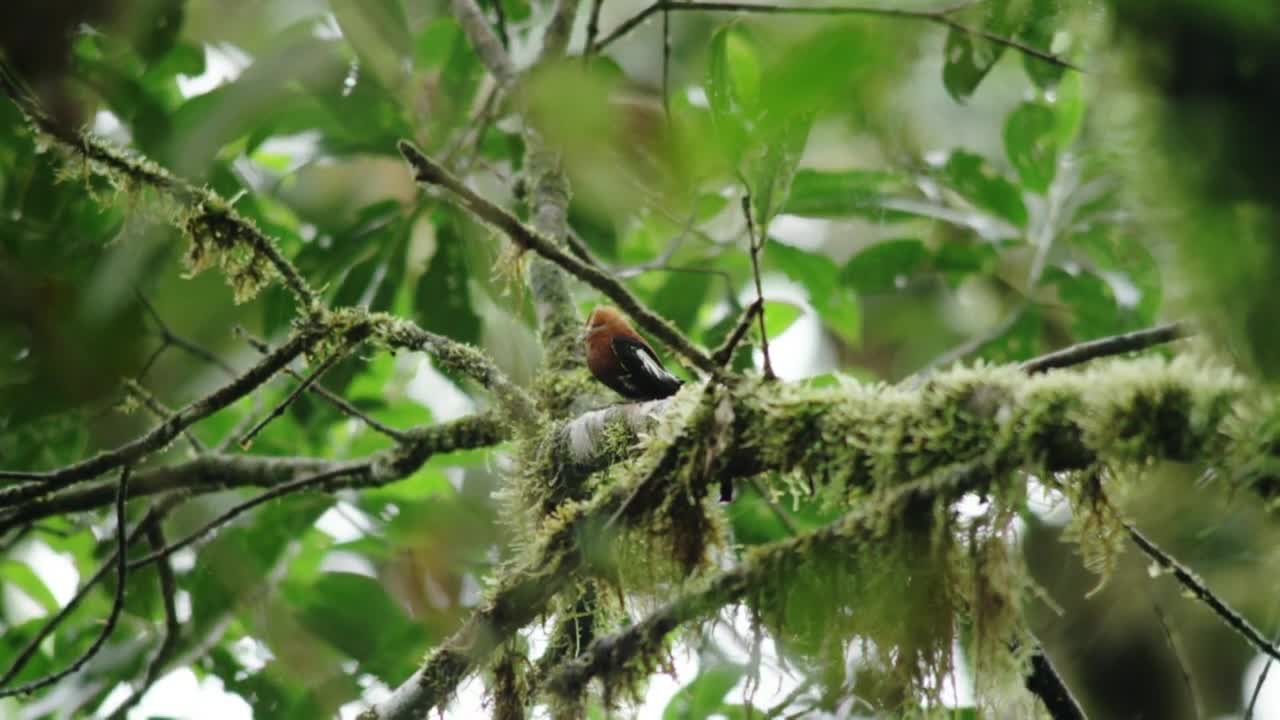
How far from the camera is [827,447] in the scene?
1600mm

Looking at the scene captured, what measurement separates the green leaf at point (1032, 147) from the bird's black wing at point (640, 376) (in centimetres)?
156

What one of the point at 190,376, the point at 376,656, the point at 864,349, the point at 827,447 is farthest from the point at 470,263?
the point at 864,349

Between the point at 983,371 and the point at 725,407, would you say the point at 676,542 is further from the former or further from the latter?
the point at 983,371

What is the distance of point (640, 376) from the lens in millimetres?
2789

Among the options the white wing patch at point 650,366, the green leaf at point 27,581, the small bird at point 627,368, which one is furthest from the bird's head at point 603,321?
the green leaf at point 27,581

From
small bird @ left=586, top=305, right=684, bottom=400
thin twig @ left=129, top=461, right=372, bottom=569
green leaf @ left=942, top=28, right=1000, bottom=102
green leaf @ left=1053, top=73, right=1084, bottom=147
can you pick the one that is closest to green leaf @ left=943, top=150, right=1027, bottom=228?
green leaf @ left=1053, top=73, right=1084, bottom=147

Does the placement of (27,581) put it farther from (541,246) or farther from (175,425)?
(541,246)

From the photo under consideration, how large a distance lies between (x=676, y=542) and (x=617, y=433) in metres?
0.35

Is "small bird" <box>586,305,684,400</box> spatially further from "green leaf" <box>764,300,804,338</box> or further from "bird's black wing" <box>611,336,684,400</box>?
"green leaf" <box>764,300,804,338</box>

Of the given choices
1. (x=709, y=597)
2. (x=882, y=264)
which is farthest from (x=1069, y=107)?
(x=709, y=597)

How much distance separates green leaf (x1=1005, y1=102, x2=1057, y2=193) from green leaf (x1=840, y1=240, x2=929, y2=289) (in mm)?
419

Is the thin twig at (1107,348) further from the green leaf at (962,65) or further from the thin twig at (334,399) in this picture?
the thin twig at (334,399)

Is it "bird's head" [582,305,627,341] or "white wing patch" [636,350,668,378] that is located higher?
"bird's head" [582,305,627,341]

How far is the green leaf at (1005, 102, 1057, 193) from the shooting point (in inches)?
141
